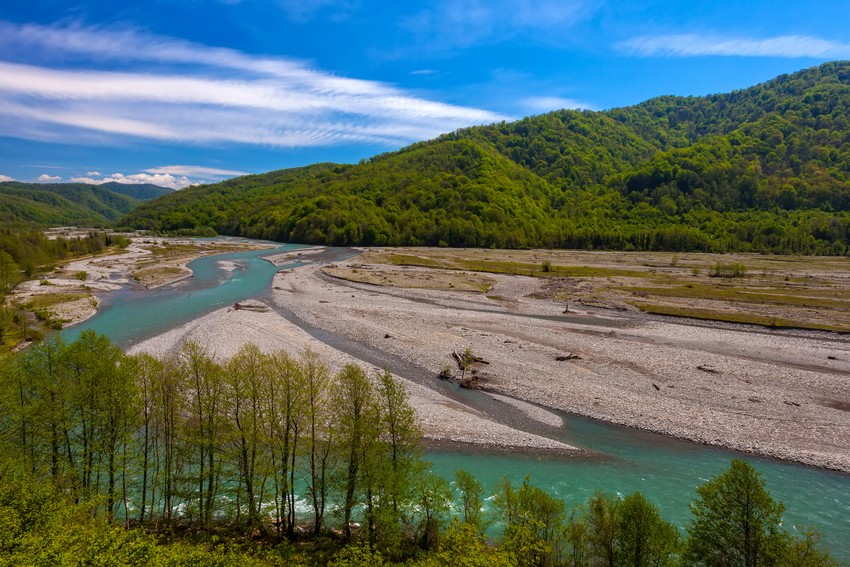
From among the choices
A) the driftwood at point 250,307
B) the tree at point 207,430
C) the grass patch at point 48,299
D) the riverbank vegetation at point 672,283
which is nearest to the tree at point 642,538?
the tree at point 207,430

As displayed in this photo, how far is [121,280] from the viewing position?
3792 inches

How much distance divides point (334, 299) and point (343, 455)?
5956 centimetres

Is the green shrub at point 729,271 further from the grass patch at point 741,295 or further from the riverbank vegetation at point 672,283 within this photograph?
the grass patch at point 741,295

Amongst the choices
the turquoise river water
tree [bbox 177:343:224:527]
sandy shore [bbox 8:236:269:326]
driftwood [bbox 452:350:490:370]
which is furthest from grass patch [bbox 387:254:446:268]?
tree [bbox 177:343:224:527]

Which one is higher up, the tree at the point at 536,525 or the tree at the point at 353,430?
the tree at the point at 353,430

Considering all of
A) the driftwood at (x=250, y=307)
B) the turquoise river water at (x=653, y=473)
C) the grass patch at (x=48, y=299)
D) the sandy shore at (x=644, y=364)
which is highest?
the grass patch at (x=48, y=299)

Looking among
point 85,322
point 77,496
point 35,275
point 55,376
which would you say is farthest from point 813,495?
point 35,275

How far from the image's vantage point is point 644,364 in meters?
45.7

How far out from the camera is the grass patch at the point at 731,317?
59.6 metres

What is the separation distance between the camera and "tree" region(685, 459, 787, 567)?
15.2m

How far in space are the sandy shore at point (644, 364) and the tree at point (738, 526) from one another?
17.5 meters

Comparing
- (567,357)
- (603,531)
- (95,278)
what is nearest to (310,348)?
(567,357)

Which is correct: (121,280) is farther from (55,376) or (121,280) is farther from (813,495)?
(813,495)

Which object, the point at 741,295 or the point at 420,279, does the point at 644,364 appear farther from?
the point at 420,279
